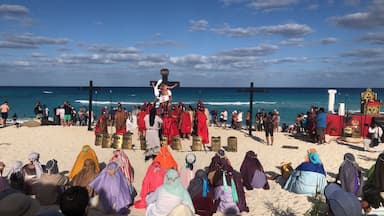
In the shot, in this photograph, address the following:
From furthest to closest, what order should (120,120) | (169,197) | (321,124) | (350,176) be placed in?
(321,124) → (120,120) → (350,176) → (169,197)

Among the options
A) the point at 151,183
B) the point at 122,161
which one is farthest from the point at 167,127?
the point at 151,183

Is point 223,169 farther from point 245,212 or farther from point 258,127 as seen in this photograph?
point 258,127

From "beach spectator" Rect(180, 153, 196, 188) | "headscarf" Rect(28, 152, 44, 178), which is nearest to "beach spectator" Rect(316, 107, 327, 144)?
"beach spectator" Rect(180, 153, 196, 188)

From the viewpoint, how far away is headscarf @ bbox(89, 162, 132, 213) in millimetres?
8141

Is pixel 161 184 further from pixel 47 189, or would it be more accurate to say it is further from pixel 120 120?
pixel 120 120

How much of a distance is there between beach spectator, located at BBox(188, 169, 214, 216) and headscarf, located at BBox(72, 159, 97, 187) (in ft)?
7.74

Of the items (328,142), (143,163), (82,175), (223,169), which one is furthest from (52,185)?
(328,142)

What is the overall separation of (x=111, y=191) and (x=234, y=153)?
27.5 ft

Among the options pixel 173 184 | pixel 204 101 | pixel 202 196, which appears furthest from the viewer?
pixel 204 101

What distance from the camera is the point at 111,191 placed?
8195 millimetres

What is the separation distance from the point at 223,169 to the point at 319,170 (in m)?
2.95

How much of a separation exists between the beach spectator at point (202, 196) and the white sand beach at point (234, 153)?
107 centimetres

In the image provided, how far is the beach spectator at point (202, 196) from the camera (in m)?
8.27

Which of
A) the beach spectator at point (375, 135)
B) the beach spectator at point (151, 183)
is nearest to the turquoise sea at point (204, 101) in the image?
the beach spectator at point (375, 135)
